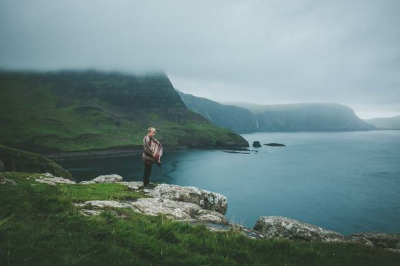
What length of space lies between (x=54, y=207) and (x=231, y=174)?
10760 centimetres

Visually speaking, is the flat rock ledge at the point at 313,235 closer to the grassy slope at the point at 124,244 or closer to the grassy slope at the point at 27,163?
the grassy slope at the point at 124,244

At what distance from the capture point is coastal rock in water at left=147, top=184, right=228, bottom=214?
16.7 meters

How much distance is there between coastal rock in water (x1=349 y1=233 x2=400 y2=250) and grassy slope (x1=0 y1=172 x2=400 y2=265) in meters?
2.85

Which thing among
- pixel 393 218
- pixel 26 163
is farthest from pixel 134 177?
pixel 393 218

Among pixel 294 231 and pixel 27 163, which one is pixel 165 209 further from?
pixel 27 163

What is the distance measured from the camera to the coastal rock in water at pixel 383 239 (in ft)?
37.0

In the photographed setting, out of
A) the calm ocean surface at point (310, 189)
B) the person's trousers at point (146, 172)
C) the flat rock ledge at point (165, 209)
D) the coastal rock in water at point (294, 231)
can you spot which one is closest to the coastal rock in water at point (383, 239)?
the coastal rock in water at point (294, 231)

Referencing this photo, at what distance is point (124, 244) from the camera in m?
6.66

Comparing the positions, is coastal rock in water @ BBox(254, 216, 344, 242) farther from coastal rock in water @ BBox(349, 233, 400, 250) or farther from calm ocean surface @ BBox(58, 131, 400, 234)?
calm ocean surface @ BBox(58, 131, 400, 234)

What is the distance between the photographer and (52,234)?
6312 mm

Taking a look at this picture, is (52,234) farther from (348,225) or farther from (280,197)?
(280,197)

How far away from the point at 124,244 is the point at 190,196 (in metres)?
11.4

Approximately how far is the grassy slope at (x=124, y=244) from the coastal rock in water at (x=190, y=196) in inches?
268

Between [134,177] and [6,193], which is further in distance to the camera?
[134,177]
